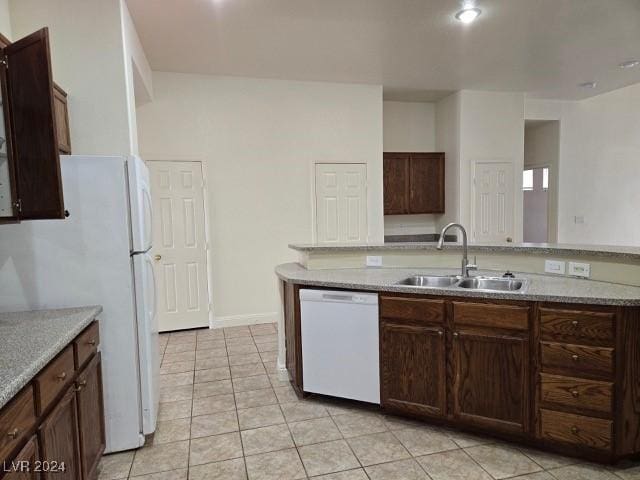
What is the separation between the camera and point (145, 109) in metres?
4.50

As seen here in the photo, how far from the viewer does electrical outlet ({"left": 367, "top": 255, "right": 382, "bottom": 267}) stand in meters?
3.22

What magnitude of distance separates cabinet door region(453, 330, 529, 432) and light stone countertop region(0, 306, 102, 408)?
2.00 meters

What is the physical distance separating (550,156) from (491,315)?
544cm

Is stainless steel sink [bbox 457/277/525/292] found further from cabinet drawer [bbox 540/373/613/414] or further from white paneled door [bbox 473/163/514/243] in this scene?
white paneled door [bbox 473/163/514/243]

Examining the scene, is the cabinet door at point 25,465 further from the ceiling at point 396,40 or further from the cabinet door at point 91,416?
the ceiling at point 396,40

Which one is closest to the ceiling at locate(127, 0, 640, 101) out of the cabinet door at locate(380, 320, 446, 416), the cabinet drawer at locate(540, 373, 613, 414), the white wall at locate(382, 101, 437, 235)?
the white wall at locate(382, 101, 437, 235)

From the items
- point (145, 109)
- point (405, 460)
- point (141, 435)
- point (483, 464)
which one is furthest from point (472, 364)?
point (145, 109)

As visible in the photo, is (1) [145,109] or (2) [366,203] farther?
(2) [366,203]

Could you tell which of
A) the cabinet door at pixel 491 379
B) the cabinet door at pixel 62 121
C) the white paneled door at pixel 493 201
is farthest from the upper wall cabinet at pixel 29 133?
the white paneled door at pixel 493 201

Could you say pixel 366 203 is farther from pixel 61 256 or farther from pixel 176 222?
pixel 61 256

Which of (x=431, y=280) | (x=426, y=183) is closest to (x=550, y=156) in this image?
(x=426, y=183)

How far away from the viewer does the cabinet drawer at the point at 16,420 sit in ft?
3.76

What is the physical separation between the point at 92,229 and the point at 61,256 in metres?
0.21

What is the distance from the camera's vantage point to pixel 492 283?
104 inches
